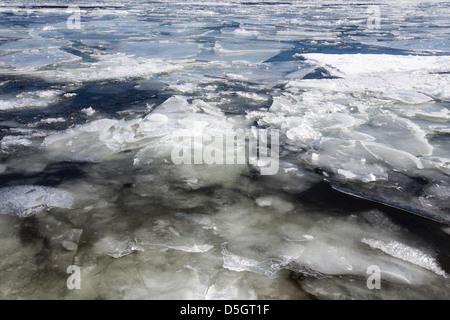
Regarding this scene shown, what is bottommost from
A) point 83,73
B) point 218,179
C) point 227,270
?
point 227,270

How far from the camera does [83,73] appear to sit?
508 cm

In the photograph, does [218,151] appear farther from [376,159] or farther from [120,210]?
[376,159]

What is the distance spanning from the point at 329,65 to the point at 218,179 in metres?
4.44

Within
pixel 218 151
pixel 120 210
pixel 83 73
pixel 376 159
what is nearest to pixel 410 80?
pixel 376 159
